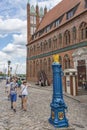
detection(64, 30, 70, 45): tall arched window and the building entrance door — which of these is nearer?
the building entrance door

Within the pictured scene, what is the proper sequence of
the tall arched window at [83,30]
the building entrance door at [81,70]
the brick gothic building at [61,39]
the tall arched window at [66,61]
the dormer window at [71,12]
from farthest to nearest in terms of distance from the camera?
the tall arched window at [66,61], the dormer window at [71,12], the brick gothic building at [61,39], the tall arched window at [83,30], the building entrance door at [81,70]

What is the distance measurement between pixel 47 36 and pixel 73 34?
11.4m

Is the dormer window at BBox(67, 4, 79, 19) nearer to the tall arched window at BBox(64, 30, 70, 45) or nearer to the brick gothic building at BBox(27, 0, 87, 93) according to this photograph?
the brick gothic building at BBox(27, 0, 87, 93)

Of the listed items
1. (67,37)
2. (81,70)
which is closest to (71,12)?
(67,37)

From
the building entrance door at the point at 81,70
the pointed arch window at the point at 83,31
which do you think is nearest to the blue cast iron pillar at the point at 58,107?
the building entrance door at the point at 81,70

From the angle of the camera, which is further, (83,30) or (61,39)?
(61,39)

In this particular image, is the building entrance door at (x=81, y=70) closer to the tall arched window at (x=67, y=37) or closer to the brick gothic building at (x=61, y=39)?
the brick gothic building at (x=61, y=39)

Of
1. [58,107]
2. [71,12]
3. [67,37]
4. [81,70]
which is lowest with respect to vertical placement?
[58,107]

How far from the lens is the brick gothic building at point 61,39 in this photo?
1237 inches

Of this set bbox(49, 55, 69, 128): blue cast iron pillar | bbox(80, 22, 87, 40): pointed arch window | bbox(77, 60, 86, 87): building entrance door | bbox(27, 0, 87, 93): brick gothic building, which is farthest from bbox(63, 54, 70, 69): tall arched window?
bbox(49, 55, 69, 128): blue cast iron pillar

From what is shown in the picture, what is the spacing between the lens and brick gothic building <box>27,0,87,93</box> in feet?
103

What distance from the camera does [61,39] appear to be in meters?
38.3

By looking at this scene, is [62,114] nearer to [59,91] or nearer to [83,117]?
[59,91]

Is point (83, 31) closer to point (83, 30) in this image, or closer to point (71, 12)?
point (83, 30)
